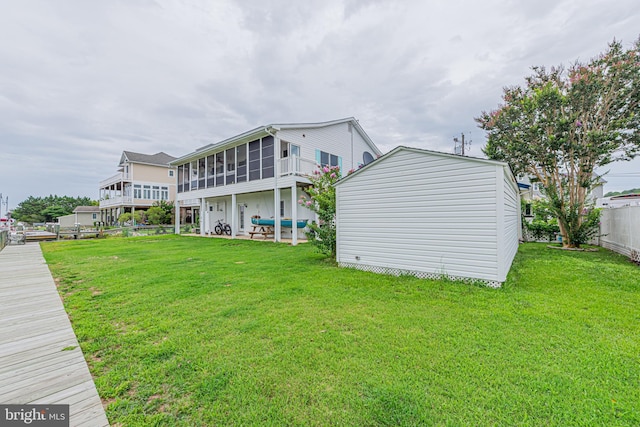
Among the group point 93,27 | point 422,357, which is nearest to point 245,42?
point 93,27

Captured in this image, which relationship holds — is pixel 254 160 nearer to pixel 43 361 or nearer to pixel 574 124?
pixel 43 361

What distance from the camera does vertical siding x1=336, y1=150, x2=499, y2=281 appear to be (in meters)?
5.17

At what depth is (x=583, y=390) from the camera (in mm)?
2094

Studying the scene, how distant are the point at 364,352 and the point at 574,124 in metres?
12.9

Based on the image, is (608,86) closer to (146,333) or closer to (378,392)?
(378,392)

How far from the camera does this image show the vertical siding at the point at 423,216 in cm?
517

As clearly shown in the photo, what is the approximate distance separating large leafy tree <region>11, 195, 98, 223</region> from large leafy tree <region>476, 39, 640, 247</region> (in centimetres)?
6129

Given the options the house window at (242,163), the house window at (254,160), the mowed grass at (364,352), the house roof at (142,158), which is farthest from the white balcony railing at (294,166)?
the house roof at (142,158)

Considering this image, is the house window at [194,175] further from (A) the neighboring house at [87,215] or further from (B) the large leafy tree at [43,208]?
(B) the large leafy tree at [43,208]

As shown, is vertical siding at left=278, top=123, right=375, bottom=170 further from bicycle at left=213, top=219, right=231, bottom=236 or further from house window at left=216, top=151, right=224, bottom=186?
bicycle at left=213, top=219, right=231, bottom=236

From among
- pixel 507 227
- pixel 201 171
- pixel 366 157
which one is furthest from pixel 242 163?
pixel 507 227

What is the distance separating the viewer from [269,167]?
538 inches

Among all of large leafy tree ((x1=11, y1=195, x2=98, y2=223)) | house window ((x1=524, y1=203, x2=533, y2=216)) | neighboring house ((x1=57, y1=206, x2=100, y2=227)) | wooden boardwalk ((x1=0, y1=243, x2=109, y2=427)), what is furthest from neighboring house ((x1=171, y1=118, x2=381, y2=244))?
large leafy tree ((x1=11, y1=195, x2=98, y2=223))

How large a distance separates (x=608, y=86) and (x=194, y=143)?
33.2 meters
